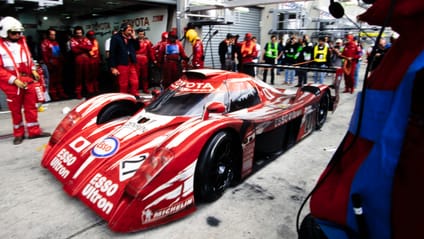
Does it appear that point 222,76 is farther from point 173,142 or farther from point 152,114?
point 173,142

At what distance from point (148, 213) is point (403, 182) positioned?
1.75 m

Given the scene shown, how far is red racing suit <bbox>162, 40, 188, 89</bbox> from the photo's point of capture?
297 inches

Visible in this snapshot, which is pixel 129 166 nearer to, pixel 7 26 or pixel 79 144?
pixel 79 144

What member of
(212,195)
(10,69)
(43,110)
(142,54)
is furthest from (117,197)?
(142,54)

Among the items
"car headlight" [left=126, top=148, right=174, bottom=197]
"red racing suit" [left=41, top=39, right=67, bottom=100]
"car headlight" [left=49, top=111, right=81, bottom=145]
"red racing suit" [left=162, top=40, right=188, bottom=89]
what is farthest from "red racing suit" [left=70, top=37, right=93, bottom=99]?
"car headlight" [left=126, top=148, right=174, bottom=197]

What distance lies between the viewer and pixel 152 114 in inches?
127

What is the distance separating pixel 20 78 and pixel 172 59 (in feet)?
12.6

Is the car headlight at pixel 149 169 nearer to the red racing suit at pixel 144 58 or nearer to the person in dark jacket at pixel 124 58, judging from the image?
the person in dark jacket at pixel 124 58

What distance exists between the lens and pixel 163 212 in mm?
2242

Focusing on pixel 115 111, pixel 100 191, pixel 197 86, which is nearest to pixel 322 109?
pixel 197 86

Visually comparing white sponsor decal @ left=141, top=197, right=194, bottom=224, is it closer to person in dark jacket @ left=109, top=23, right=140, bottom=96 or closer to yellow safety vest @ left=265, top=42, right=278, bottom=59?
person in dark jacket @ left=109, top=23, right=140, bottom=96

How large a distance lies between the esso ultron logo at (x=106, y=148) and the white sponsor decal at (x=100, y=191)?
257 mm

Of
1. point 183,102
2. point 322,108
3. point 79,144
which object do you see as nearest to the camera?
point 79,144

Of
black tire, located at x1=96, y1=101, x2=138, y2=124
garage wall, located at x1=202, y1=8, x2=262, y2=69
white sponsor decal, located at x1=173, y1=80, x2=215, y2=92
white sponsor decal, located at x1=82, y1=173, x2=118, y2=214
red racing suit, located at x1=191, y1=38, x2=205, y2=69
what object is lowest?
white sponsor decal, located at x1=82, y1=173, x2=118, y2=214
